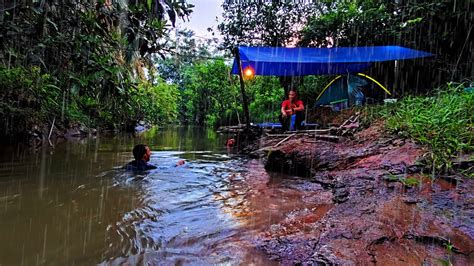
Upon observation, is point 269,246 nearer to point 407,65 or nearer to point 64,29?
point 64,29

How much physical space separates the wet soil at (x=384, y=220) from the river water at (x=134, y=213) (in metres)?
0.25

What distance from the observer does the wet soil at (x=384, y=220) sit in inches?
75.3

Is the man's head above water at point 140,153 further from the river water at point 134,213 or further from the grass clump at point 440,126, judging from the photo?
the grass clump at point 440,126

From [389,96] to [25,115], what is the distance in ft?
30.9

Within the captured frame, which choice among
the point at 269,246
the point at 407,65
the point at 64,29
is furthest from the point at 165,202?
the point at 407,65

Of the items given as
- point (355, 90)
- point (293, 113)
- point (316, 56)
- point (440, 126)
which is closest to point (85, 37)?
point (440, 126)

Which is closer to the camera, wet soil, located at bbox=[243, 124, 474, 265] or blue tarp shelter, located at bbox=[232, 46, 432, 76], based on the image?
wet soil, located at bbox=[243, 124, 474, 265]

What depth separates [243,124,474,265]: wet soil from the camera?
6.28ft

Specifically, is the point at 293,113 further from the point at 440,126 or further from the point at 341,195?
the point at 341,195

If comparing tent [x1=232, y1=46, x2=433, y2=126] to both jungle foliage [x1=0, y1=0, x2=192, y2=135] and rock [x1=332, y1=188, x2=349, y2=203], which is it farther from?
rock [x1=332, y1=188, x2=349, y2=203]

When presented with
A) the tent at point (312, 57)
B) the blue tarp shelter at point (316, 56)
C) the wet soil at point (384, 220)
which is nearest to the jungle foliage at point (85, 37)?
the wet soil at point (384, 220)

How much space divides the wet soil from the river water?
254 mm

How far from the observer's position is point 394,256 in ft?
6.14

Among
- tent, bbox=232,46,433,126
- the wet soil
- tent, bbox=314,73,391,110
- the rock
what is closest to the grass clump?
the wet soil
